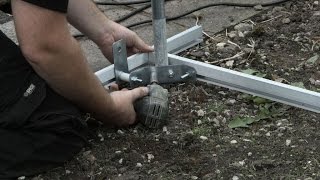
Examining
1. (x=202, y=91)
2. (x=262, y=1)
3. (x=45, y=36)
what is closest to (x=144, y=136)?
(x=202, y=91)

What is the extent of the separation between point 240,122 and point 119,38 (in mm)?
552

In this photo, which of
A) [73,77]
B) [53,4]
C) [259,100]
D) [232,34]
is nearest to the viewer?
[53,4]

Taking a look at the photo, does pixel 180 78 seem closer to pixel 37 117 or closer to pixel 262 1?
pixel 37 117

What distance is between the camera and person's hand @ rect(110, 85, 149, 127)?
2244mm

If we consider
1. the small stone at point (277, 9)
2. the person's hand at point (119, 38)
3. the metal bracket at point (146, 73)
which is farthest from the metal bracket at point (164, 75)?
the small stone at point (277, 9)

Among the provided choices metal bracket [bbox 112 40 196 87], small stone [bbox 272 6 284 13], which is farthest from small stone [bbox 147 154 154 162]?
small stone [bbox 272 6 284 13]

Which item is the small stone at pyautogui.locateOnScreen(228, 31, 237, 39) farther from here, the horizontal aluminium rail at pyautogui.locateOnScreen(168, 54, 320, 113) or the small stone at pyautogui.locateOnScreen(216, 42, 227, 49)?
the horizontal aluminium rail at pyautogui.locateOnScreen(168, 54, 320, 113)

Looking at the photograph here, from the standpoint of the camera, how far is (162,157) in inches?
85.5

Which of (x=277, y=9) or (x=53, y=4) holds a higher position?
(x=53, y=4)

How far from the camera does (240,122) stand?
92.1 inches

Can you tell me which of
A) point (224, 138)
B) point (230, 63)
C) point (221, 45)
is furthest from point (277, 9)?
point (224, 138)

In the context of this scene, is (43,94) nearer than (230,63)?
Yes

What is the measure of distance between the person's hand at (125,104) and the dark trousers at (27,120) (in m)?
0.16

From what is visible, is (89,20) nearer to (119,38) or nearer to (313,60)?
(119,38)
